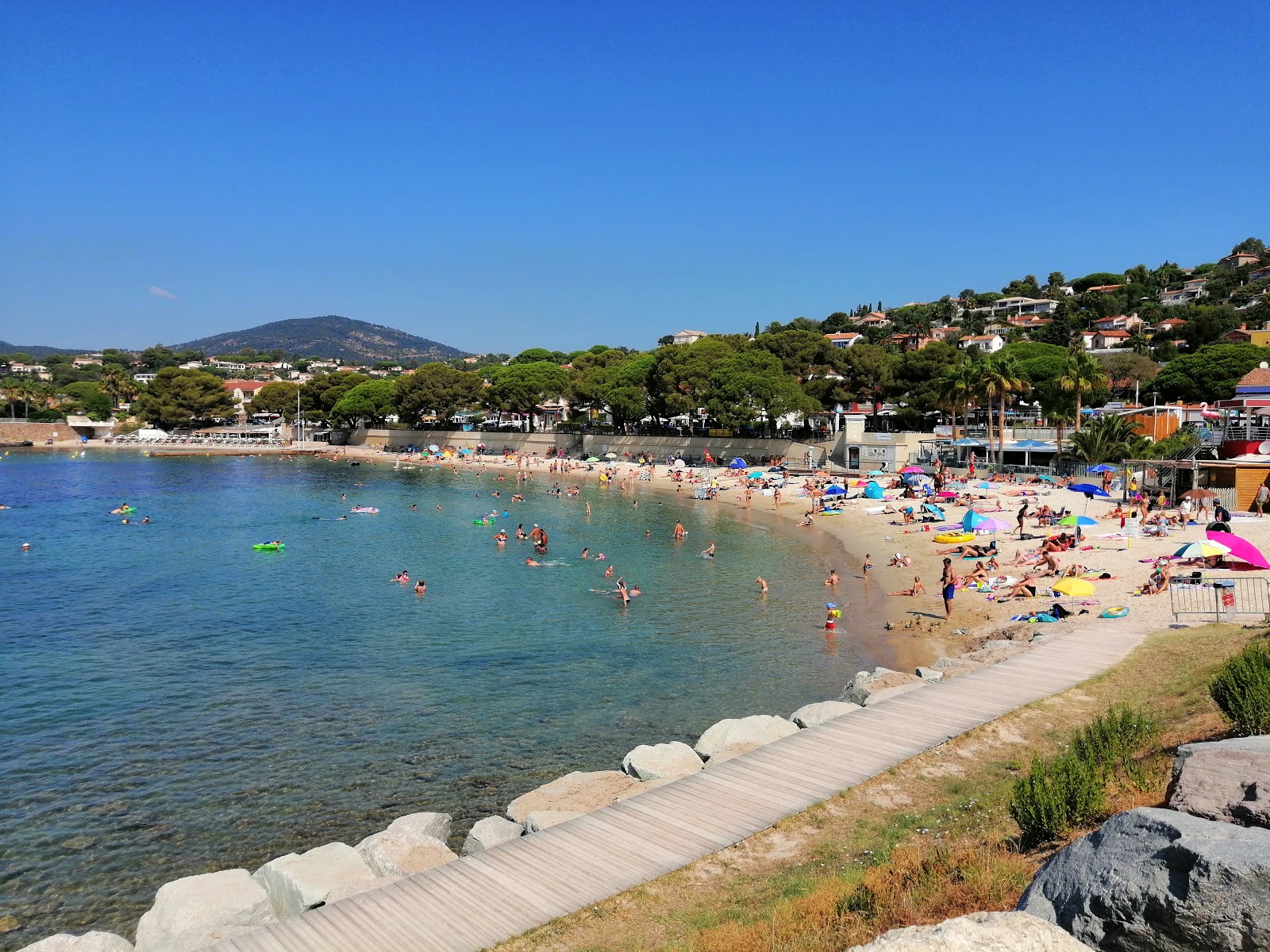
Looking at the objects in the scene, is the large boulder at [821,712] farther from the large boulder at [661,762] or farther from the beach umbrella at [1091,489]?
the beach umbrella at [1091,489]

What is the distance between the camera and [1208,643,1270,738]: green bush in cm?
908

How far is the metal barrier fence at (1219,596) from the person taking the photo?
63.9 feet

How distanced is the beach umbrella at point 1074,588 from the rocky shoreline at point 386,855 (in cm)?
1052

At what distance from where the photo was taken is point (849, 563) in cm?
3431

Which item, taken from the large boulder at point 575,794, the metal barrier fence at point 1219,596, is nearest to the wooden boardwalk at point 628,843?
the large boulder at point 575,794

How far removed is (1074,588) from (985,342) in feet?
334

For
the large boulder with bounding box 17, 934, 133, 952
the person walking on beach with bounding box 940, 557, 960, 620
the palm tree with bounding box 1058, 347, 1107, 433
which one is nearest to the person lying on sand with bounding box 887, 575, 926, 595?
the person walking on beach with bounding box 940, 557, 960, 620

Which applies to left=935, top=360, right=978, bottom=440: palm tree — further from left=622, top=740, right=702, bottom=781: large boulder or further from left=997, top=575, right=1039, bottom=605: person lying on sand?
left=622, top=740, right=702, bottom=781: large boulder

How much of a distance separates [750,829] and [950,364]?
2541 inches

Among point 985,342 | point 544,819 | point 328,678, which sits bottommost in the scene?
point 328,678

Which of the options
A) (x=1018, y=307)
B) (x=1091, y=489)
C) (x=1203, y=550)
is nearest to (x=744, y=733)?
(x=1203, y=550)

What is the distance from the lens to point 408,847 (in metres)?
10.8

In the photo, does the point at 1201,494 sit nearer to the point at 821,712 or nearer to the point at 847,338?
the point at 821,712

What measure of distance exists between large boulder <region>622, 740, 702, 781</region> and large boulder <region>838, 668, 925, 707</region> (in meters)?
3.42
